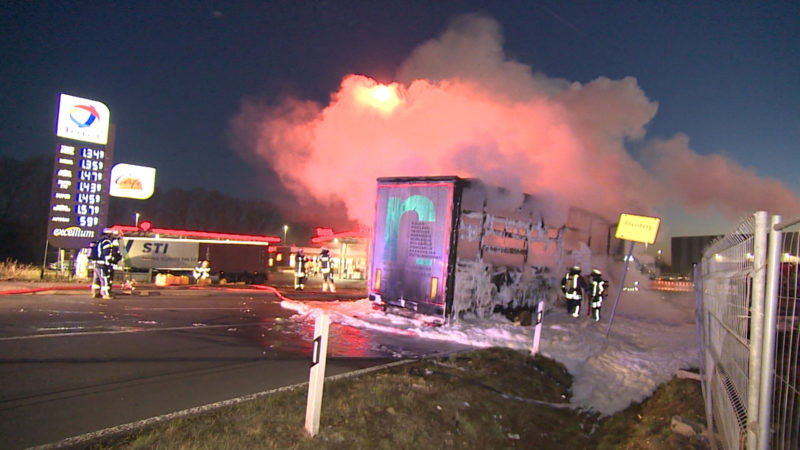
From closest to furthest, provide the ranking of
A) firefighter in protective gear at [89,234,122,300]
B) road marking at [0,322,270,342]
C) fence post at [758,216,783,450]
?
1. fence post at [758,216,783,450]
2. road marking at [0,322,270,342]
3. firefighter in protective gear at [89,234,122,300]

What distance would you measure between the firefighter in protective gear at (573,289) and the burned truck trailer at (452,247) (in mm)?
723

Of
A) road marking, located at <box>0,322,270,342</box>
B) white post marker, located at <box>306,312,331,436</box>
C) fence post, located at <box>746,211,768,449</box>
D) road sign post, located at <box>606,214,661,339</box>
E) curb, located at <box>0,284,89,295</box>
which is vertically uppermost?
road sign post, located at <box>606,214,661,339</box>

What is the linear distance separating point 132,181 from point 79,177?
13.2 metres

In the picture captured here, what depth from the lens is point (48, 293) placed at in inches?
528

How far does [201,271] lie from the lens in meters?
23.4

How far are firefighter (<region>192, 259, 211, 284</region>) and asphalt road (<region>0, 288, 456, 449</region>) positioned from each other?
11.4m

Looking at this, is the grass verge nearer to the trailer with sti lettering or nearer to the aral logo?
the aral logo

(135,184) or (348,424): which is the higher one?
(135,184)

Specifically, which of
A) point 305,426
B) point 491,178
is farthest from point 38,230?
point 305,426

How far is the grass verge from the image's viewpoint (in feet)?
13.4

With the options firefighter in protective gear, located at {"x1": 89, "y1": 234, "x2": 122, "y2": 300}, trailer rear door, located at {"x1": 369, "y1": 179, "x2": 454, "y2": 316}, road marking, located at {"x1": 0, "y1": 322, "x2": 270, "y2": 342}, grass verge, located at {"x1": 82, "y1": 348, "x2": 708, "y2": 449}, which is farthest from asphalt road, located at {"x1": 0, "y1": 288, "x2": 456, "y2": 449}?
trailer rear door, located at {"x1": 369, "y1": 179, "x2": 454, "y2": 316}

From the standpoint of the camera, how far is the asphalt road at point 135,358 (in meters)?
4.38

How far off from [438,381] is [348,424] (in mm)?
1931

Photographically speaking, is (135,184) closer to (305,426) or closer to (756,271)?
(305,426)
